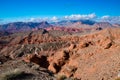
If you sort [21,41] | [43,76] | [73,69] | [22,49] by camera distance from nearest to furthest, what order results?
1. [43,76]
2. [73,69]
3. [22,49]
4. [21,41]

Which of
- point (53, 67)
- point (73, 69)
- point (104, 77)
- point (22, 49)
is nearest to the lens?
point (104, 77)

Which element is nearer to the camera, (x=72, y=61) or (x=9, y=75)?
(x=9, y=75)

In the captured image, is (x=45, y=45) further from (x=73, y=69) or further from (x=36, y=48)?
(x=73, y=69)

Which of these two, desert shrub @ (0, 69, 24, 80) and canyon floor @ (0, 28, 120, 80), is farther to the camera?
canyon floor @ (0, 28, 120, 80)

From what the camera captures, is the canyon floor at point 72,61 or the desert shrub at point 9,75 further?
the canyon floor at point 72,61

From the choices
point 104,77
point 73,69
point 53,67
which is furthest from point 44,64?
point 104,77

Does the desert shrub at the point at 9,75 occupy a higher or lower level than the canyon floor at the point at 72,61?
higher

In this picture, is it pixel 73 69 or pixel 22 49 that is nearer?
pixel 73 69

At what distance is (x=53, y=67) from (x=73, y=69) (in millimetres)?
7384

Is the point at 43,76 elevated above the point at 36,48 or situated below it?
above

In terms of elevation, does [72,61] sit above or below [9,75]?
below

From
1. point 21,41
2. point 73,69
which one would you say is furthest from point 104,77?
point 21,41

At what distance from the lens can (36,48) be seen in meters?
84.8

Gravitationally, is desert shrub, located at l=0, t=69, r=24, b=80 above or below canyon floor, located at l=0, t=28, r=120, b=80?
above
